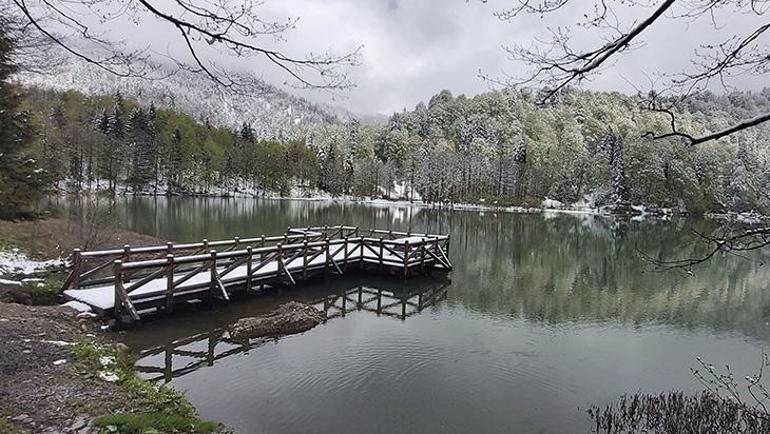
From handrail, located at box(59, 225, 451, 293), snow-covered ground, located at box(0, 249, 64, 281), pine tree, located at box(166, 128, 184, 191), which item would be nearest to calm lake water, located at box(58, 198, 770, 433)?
handrail, located at box(59, 225, 451, 293)

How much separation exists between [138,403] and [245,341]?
4.64 meters

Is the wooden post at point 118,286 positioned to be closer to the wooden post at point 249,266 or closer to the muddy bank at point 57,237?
the wooden post at point 249,266

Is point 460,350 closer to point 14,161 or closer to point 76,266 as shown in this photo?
point 76,266

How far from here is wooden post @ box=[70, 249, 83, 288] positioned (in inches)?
465

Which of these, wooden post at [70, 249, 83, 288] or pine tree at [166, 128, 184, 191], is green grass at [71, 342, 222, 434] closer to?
wooden post at [70, 249, 83, 288]

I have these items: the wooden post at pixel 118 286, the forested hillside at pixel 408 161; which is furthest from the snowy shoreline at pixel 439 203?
the wooden post at pixel 118 286

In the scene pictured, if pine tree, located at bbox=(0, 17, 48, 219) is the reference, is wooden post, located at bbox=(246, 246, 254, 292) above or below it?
below

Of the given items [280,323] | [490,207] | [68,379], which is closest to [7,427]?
[68,379]

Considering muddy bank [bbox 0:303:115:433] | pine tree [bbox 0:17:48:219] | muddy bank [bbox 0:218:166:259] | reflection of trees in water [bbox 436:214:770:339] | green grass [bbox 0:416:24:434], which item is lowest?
reflection of trees in water [bbox 436:214:770:339]

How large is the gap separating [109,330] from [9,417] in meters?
5.64

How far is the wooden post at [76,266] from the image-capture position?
11.8 meters

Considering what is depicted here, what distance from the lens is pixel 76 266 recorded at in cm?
1197

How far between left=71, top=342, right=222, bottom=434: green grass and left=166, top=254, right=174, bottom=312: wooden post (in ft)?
9.81

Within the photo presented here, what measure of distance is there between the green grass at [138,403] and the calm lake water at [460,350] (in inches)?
24.7
